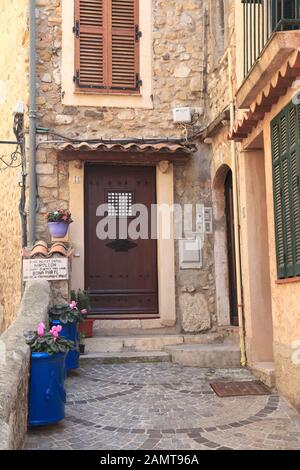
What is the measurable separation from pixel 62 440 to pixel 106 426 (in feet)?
1.51

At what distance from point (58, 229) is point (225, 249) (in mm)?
2611

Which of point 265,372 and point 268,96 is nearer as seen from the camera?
point 268,96

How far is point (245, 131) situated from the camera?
19.2 feet

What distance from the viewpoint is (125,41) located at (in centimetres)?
784

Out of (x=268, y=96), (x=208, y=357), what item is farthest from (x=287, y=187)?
(x=208, y=357)

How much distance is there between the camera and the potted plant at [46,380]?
3.93 meters

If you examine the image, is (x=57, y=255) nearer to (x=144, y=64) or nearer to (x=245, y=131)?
(x=245, y=131)

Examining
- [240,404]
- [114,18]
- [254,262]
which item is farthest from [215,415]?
[114,18]

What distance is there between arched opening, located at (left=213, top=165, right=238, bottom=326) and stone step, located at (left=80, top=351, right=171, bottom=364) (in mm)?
1377

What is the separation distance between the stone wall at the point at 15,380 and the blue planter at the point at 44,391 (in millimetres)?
93

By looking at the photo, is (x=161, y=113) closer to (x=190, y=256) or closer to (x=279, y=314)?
(x=190, y=256)

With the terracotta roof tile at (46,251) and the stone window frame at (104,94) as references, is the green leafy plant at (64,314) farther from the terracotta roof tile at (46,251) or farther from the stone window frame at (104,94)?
the stone window frame at (104,94)

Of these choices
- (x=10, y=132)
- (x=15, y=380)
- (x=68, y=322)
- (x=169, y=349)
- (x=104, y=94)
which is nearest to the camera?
(x=15, y=380)

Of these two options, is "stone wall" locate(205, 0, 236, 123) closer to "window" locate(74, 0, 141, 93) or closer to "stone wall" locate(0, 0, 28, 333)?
"window" locate(74, 0, 141, 93)
